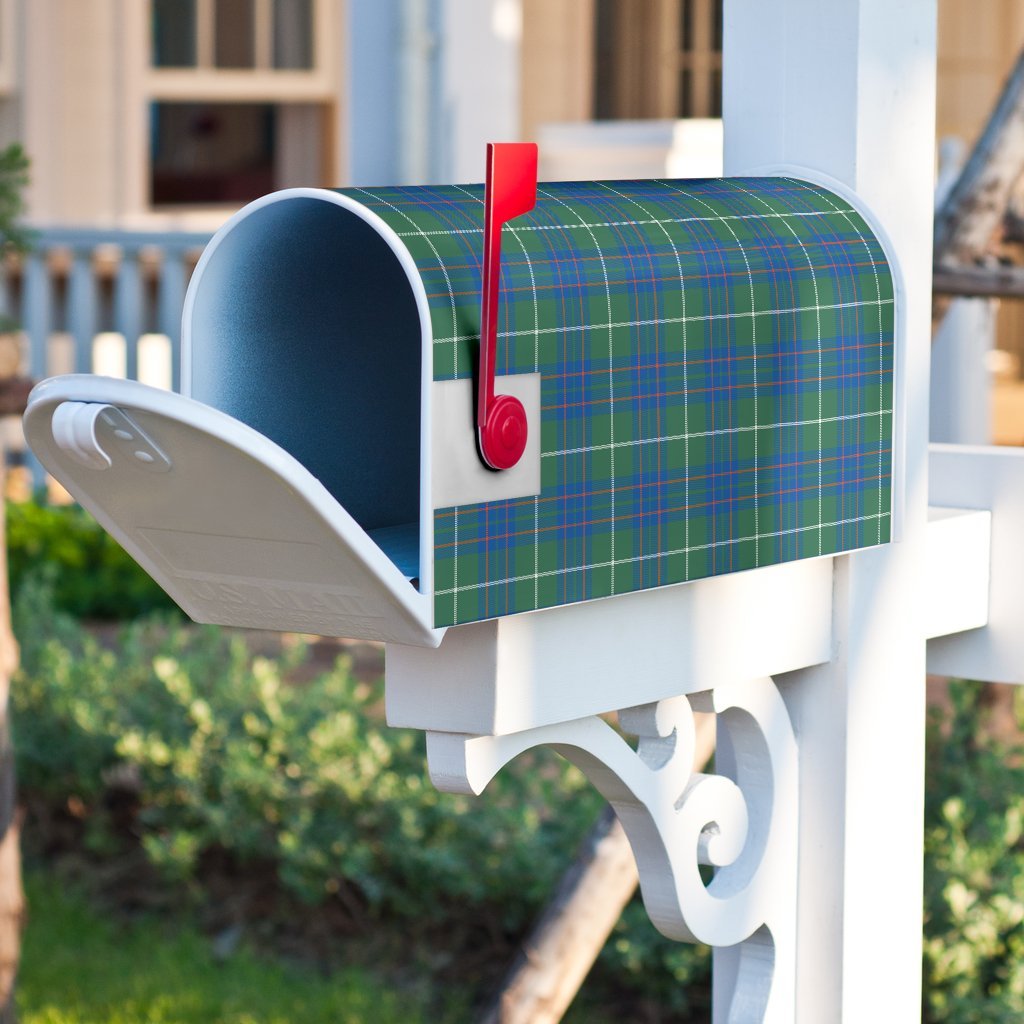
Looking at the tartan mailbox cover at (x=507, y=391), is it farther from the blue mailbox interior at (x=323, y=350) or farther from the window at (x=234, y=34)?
the window at (x=234, y=34)

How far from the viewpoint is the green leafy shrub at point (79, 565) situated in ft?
20.0

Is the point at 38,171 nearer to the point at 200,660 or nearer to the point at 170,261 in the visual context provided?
the point at 170,261

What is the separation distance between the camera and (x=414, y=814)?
146 inches

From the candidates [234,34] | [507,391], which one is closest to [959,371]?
[507,391]

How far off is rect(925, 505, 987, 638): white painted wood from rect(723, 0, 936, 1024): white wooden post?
5 cm

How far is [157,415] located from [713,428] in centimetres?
43

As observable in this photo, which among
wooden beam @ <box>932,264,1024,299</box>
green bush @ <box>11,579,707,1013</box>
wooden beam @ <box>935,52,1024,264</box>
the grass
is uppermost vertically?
wooden beam @ <box>935,52,1024,264</box>

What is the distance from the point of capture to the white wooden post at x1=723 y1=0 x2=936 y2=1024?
145 cm

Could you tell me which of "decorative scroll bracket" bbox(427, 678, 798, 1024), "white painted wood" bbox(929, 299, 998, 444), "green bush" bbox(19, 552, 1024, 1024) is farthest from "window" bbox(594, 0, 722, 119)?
"decorative scroll bracket" bbox(427, 678, 798, 1024)

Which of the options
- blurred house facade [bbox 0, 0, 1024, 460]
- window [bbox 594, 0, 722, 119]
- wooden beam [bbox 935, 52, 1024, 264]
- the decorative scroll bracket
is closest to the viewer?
the decorative scroll bracket

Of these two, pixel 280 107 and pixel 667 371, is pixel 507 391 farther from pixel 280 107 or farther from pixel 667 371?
pixel 280 107

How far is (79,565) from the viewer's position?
6.21m

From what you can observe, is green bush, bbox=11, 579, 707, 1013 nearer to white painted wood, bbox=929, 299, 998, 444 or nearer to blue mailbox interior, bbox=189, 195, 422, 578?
white painted wood, bbox=929, 299, 998, 444

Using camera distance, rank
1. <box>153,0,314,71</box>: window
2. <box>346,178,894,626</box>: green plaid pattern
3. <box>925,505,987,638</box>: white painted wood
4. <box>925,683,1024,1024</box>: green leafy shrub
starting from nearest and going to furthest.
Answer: <box>346,178,894,626</box>: green plaid pattern, <box>925,505,987,638</box>: white painted wood, <box>925,683,1024,1024</box>: green leafy shrub, <box>153,0,314,71</box>: window
